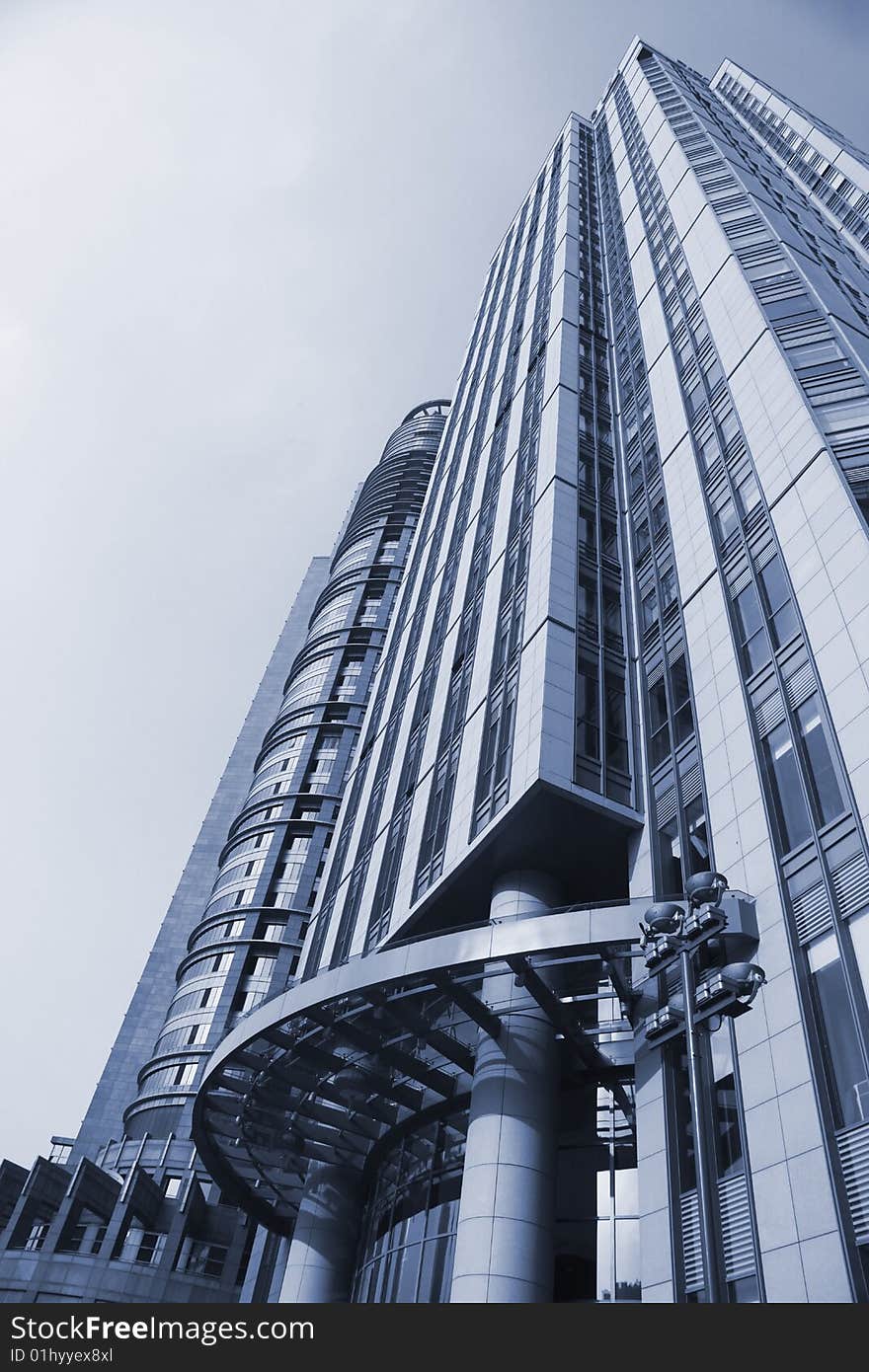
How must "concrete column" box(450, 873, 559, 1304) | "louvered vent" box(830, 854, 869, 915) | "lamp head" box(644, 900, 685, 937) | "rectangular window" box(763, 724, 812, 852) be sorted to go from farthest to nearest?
1. "rectangular window" box(763, 724, 812, 852)
2. "concrete column" box(450, 873, 559, 1304)
3. "louvered vent" box(830, 854, 869, 915)
4. "lamp head" box(644, 900, 685, 937)

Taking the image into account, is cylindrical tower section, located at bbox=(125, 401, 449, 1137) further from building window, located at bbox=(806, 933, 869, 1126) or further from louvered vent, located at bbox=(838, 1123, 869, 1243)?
louvered vent, located at bbox=(838, 1123, 869, 1243)

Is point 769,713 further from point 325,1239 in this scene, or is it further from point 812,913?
point 325,1239

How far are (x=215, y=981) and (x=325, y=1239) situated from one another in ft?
129

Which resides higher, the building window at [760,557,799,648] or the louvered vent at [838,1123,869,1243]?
the building window at [760,557,799,648]

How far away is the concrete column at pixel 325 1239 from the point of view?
90.6 ft

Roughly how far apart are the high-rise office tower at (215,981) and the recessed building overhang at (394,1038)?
11230 millimetres

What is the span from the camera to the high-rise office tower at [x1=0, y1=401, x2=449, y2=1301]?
47.2 metres

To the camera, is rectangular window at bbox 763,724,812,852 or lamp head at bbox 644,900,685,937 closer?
lamp head at bbox 644,900,685,937

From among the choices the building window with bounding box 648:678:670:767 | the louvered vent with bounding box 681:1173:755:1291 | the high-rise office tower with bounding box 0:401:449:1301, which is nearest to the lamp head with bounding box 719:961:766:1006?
the louvered vent with bounding box 681:1173:755:1291

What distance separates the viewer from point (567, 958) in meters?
19.1

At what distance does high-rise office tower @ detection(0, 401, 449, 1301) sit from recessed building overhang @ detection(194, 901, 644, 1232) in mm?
11230

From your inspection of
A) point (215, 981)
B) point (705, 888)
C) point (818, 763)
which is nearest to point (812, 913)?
point (818, 763)

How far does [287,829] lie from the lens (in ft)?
244

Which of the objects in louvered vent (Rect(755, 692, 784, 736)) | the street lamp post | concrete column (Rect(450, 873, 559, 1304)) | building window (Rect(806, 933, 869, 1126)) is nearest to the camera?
the street lamp post
